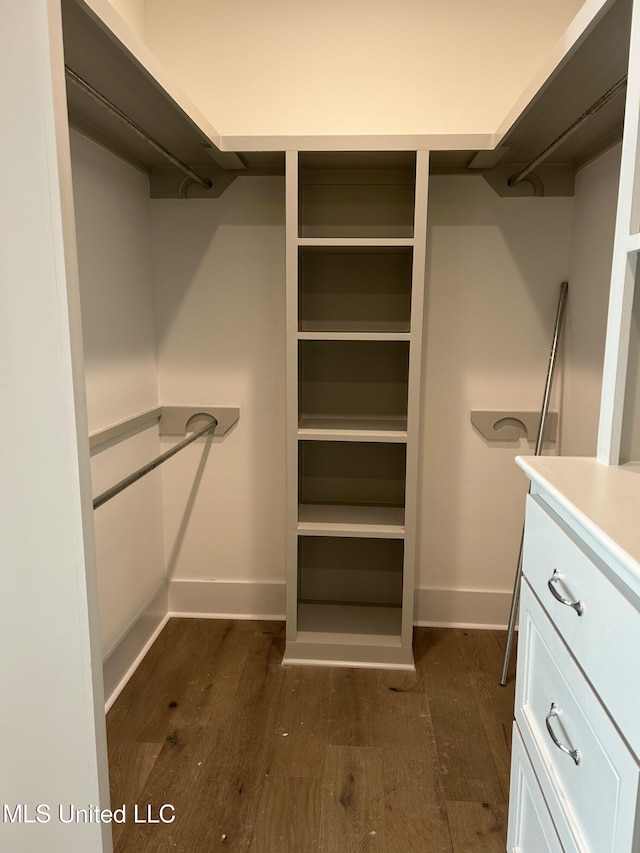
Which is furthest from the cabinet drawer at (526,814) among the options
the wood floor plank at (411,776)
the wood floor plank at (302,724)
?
the wood floor plank at (302,724)

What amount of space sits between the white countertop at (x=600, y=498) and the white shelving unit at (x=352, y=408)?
35.0 inches

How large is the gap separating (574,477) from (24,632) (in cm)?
108

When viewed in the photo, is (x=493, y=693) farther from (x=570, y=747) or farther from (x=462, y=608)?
(x=570, y=747)

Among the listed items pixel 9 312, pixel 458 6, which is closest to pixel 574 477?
pixel 9 312

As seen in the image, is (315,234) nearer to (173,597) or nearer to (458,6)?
(458,6)

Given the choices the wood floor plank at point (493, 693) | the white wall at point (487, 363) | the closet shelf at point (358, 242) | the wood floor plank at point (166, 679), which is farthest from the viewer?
the white wall at point (487, 363)

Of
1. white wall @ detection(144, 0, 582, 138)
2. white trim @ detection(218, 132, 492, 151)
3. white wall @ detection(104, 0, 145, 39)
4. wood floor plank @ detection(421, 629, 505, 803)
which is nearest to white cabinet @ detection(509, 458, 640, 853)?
wood floor plank @ detection(421, 629, 505, 803)

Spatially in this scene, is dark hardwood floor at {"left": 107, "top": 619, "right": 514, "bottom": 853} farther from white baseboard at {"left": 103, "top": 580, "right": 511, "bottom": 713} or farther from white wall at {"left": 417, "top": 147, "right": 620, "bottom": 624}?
white wall at {"left": 417, "top": 147, "right": 620, "bottom": 624}

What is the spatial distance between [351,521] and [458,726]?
0.75 m

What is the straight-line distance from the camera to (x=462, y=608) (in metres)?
2.47

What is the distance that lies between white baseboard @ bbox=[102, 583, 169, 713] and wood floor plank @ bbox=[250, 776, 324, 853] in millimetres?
650

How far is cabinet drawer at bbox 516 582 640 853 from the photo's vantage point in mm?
752

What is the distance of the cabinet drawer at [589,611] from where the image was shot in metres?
0.73

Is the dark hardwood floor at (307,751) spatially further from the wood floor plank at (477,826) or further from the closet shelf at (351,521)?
the closet shelf at (351,521)
